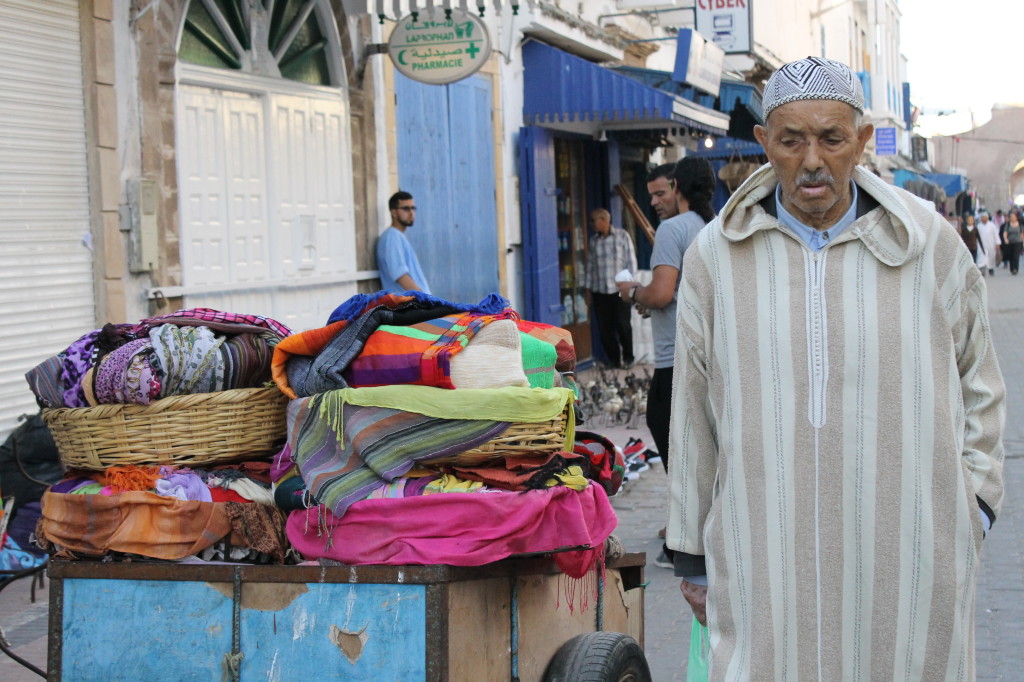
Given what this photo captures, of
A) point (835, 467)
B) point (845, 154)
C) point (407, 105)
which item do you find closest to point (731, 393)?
point (835, 467)

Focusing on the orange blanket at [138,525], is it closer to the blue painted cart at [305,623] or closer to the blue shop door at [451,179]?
the blue painted cart at [305,623]

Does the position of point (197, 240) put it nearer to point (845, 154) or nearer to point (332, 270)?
point (332, 270)

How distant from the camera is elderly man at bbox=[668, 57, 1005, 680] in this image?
2471 mm

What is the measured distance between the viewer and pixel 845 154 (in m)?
2.57

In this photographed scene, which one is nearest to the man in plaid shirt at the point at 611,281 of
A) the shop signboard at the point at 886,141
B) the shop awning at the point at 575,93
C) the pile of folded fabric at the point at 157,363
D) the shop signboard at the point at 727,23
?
the shop awning at the point at 575,93

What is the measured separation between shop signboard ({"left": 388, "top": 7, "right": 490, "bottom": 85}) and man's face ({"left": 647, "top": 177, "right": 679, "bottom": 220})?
3546 mm

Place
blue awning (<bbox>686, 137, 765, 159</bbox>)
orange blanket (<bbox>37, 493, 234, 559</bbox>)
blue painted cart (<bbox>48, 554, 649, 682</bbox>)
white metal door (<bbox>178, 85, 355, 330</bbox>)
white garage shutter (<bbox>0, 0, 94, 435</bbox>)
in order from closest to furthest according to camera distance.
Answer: blue painted cart (<bbox>48, 554, 649, 682</bbox>), orange blanket (<bbox>37, 493, 234, 559</bbox>), white garage shutter (<bbox>0, 0, 94, 435</bbox>), white metal door (<bbox>178, 85, 355, 330</bbox>), blue awning (<bbox>686, 137, 765, 159</bbox>)

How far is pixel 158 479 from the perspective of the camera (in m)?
3.38

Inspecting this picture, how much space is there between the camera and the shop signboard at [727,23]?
17578 mm

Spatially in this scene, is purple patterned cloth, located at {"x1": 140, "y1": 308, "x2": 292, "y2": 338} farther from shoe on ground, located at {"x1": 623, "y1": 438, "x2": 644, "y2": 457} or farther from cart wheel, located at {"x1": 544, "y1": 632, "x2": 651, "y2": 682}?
shoe on ground, located at {"x1": 623, "y1": 438, "x2": 644, "y2": 457}

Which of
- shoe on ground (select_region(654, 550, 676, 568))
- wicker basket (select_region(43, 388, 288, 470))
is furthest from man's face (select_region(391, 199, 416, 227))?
wicker basket (select_region(43, 388, 288, 470))

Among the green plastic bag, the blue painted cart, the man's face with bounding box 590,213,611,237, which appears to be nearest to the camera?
the green plastic bag

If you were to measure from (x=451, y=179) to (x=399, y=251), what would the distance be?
1879mm

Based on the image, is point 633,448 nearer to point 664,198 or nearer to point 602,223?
point 664,198
